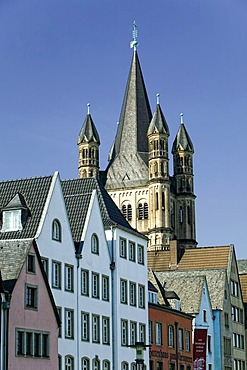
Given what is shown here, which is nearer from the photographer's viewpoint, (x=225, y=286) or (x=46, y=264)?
(x=46, y=264)

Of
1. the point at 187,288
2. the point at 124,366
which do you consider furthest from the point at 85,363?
the point at 187,288

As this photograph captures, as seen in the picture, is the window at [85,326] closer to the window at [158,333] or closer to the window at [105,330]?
the window at [105,330]

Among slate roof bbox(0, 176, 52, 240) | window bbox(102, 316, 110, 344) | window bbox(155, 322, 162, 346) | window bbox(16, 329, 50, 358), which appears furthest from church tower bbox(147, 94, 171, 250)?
window bbox(16, 329, 50, 358)

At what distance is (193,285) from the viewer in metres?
95.6

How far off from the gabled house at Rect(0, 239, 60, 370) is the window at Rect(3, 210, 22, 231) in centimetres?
311

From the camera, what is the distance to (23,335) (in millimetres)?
60750

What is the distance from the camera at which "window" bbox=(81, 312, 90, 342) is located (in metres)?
70.6

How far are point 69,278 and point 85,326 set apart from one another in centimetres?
413

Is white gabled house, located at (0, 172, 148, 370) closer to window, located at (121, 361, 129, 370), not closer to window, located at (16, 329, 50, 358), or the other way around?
window, located at (121, 361, 129, 370)

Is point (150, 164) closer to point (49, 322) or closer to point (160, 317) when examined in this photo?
point (160, 317)

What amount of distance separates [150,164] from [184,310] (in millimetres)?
106398

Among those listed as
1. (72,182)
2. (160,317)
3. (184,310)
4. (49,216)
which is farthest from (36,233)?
(184,310)

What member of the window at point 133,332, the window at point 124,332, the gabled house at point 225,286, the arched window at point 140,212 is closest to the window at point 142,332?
the window at point 133,332

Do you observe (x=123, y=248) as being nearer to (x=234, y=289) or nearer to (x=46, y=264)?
(x=46, y=264)
